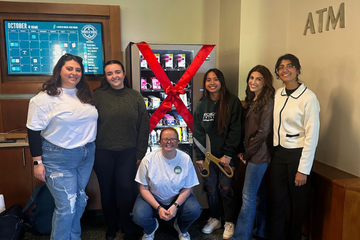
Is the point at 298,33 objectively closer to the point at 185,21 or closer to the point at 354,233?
the point at 185,21

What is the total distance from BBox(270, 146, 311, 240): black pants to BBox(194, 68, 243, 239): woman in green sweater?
0.38m

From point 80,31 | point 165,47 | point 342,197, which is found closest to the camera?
point 342,197

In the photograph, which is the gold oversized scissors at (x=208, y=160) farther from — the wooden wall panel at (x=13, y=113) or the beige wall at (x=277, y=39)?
the wooden wall panel at (x=13, y=113)

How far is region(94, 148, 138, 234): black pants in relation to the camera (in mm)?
2186

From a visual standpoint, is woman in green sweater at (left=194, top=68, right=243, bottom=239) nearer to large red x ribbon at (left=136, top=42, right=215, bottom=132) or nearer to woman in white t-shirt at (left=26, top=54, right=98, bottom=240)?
large red x ribbon at (left=136, top=42, right=215, bottom=132)

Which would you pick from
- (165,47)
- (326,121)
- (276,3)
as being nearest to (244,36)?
(276,3)

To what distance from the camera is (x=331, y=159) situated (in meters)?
2.30

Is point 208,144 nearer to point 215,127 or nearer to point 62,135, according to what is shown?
point 215,127

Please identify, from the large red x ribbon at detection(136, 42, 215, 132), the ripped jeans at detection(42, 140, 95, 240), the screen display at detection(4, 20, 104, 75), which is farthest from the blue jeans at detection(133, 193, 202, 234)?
the screen display at detection(4, 20, 104, 75)

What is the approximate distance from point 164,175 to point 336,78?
1587 millimetres

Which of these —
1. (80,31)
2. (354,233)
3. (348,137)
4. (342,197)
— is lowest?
(354,233)

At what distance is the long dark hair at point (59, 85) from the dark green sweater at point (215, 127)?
0.93 m

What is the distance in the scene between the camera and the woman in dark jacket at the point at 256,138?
206 centimetres

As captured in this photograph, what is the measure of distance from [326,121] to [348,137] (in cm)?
25
